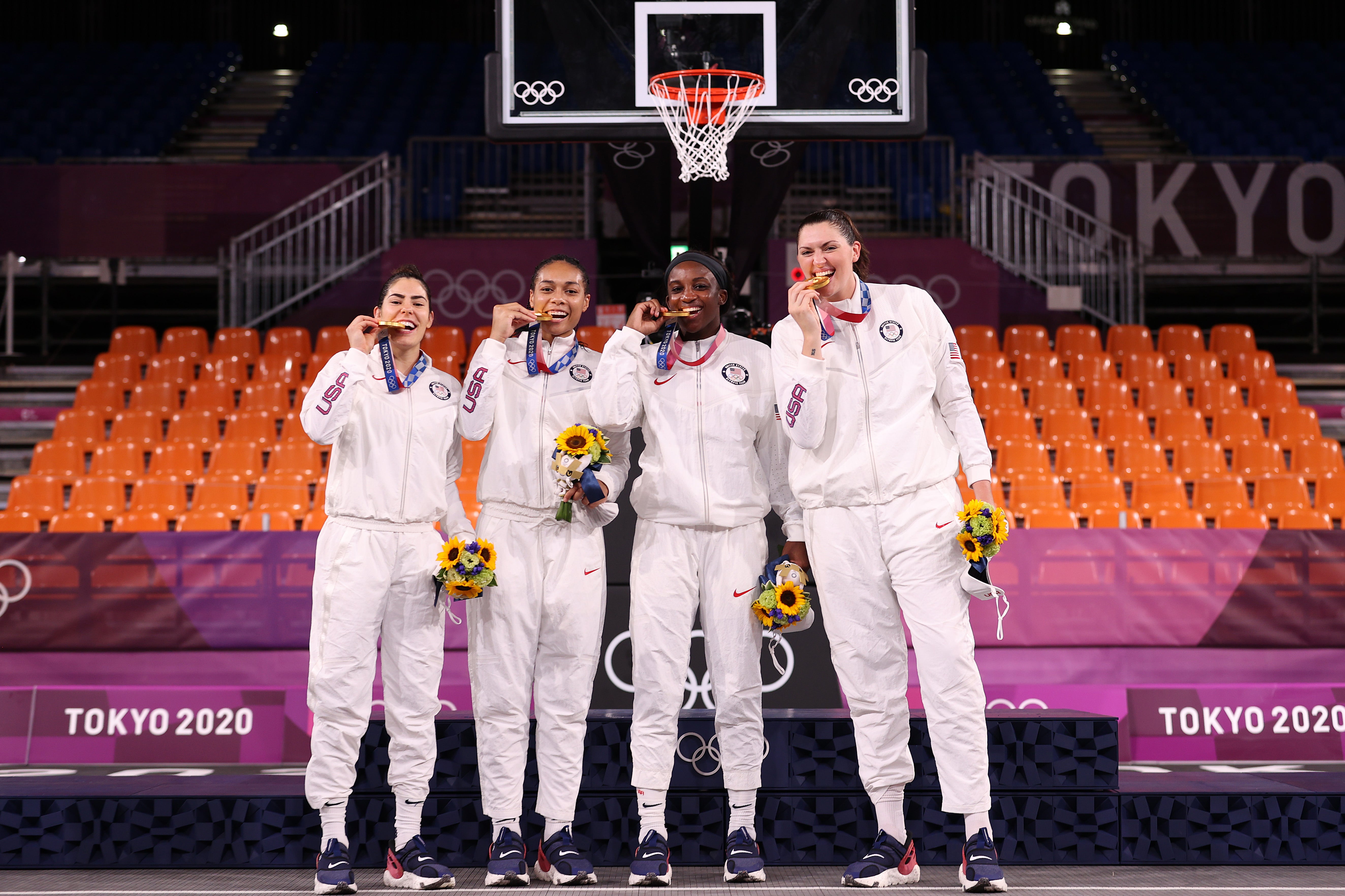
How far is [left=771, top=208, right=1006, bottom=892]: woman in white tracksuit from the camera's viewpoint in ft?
12.8

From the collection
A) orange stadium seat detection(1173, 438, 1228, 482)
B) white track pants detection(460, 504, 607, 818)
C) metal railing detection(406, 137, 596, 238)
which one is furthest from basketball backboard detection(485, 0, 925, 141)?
metal railing detection(406, 137, 596, 238)

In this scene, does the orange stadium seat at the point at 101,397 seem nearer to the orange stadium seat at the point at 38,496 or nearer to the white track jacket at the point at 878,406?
the orange stadium seat at the point at 38,496

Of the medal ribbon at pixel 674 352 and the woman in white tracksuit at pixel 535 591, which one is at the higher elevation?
the medal ribbon at pixel 674 352

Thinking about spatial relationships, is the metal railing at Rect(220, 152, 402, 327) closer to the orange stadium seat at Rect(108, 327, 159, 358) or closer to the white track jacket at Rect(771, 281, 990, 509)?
the orange stadium seat at Rect(108, 327, 159, 358)

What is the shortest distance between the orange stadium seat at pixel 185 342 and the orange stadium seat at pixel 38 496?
2500 millimetres

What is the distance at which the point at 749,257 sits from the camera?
848 centimetres

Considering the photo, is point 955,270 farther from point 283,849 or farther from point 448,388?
point 283,849

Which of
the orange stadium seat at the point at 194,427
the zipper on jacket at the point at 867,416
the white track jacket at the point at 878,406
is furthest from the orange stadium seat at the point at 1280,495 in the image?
the orange stadium seat at the point at 194,427

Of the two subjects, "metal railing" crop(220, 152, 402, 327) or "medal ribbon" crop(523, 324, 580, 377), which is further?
"metal railing" crop(220, 152, 402, 327)

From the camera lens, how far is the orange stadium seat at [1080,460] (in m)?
8.52

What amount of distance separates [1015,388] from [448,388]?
6312 mm

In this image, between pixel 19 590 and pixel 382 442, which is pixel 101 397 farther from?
pixel 382 442

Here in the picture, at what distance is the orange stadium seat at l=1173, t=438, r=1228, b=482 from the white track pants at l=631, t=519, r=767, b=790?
19.1 ft

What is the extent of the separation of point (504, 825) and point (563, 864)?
24 centimetres
